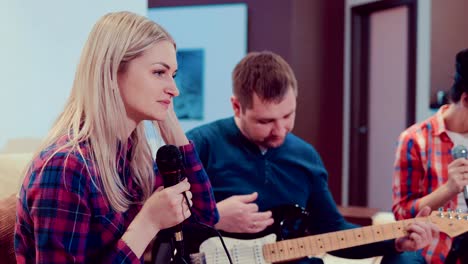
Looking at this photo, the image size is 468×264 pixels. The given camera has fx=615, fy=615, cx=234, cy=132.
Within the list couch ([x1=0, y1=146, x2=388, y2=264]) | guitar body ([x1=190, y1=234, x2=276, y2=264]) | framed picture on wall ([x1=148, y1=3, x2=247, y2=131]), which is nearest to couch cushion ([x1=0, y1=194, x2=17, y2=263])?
couch ([x1=0, y1=146, x2=388, y2=264])

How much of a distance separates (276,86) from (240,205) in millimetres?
430

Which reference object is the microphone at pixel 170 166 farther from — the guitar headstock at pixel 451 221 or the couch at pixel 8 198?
the guitar headstock at pixel 451 221

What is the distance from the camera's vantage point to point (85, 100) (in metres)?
1.37

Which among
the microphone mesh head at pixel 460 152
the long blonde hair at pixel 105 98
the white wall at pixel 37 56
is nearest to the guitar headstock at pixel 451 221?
the microphone mesh head at pixel 460 152

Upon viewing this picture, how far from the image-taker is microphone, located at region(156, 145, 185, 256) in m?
1.28

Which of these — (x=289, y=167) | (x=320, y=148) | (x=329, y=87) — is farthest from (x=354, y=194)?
(x=289, y=167)

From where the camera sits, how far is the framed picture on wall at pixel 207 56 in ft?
16.7

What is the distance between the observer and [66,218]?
4.13ft

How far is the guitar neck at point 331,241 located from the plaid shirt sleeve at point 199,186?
1.11 ft

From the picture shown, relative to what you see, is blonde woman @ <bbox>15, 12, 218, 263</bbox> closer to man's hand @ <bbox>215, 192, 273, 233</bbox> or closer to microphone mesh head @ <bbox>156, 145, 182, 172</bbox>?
microphone mesh head @ <bbox>156, 145, 182, 172</bbox>

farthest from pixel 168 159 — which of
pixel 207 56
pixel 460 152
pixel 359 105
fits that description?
pixel 359 105

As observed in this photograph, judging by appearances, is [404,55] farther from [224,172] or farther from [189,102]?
[224,172]

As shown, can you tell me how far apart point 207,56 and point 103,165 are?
387cm

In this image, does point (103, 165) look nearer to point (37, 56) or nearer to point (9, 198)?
point (9, 198)
